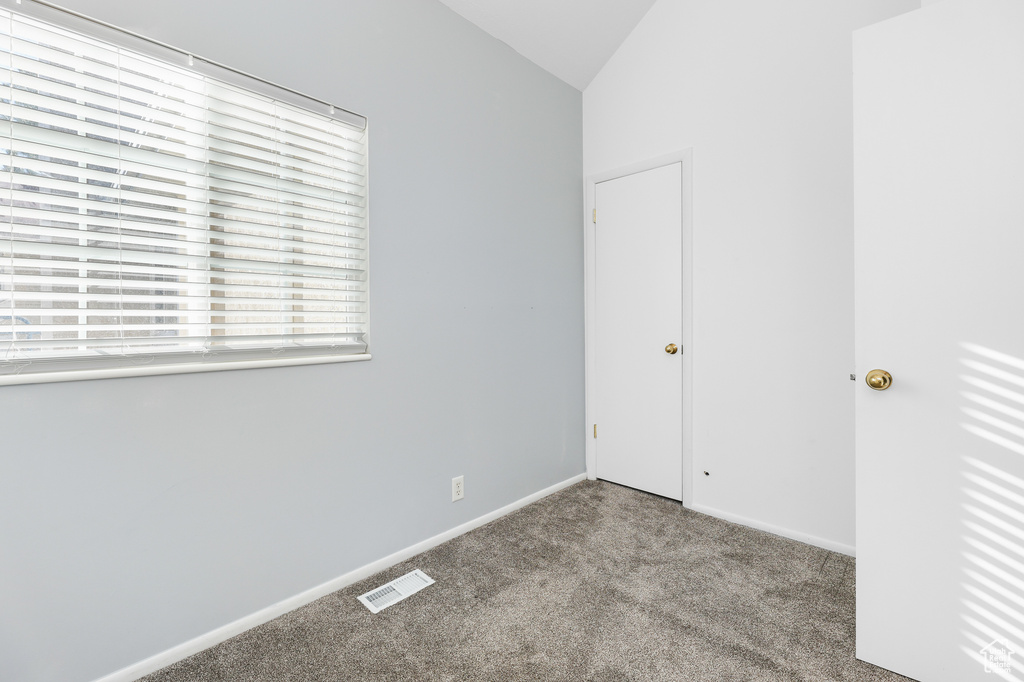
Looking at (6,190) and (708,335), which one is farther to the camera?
(708,335)

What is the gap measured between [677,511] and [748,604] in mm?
883

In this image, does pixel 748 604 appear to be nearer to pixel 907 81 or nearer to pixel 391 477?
pixel 391 477

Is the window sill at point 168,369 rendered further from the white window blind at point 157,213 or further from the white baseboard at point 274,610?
the white baseboard at point 274,610

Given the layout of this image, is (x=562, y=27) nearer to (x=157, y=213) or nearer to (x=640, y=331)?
(x=640, y=331)

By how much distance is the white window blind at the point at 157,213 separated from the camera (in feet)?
4.31

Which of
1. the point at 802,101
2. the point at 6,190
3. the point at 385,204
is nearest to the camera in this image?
the point at 6,190

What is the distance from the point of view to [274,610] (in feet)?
5.81

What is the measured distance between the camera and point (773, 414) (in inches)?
95.8

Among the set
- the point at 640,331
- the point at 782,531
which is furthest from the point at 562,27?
the point at 782,531

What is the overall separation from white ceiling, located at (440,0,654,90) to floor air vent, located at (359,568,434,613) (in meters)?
2.66

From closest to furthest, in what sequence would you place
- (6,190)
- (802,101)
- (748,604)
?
(6,190) → (748,604) → (802,101)

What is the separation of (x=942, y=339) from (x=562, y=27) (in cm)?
238

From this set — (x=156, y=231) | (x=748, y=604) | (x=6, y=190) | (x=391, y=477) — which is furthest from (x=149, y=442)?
(x=748, y=604)

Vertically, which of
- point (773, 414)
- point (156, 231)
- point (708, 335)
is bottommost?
point (773, 414)
